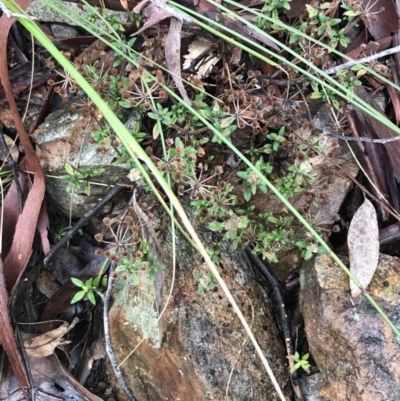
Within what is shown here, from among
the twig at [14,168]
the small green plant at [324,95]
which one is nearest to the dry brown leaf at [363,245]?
the small green plant at [324,95]

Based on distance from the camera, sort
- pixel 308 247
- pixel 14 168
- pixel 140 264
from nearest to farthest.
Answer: pixel 140 264 → pixel 308 247 → pixel 14 168

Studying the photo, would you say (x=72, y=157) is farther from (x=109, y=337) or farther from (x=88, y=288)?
(x=109, y=337)

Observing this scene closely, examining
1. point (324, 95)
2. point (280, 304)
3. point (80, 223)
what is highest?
point (324, 95)

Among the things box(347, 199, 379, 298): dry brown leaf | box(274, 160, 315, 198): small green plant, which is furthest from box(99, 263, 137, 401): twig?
box(347, 199, 379, 298): dry brown leaf

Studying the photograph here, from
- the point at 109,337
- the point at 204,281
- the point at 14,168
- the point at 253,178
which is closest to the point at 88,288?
the point at 109,337

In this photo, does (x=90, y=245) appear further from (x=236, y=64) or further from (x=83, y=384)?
(x=236, y=64)

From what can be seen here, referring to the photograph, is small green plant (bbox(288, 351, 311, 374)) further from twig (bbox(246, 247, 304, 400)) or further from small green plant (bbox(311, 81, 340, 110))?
small green plant (bbox(311, 81, 340, 110))
